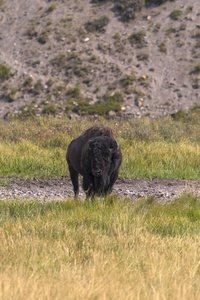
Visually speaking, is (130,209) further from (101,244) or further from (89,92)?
(89,92)

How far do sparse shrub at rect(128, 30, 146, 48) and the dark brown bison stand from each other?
37423mm

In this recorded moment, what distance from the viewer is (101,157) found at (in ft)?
25.4

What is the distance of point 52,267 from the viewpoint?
4.44 m

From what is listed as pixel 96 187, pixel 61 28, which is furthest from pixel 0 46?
pixel 96 187

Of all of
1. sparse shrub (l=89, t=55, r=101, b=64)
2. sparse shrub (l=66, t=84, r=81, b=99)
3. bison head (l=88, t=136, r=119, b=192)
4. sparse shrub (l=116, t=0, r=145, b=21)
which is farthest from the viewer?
sparse shrub (l=116, t=0, r=145, b=21)

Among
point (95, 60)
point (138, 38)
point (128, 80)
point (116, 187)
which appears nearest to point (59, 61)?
point (95, 60)

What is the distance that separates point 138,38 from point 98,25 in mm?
4150

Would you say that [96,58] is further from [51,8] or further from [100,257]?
[100,257]

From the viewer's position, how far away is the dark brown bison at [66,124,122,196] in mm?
7762

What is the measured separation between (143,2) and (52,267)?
154 feet

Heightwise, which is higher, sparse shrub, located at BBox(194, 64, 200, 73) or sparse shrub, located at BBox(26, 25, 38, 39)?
sparse shrub, located at BBox(26, 25, 38, 39)

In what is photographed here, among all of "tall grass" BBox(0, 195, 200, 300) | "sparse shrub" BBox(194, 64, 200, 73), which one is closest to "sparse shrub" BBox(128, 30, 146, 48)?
"sparse shrub" BBox(194, 64, 200, 73)

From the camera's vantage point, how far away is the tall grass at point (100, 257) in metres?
3.72

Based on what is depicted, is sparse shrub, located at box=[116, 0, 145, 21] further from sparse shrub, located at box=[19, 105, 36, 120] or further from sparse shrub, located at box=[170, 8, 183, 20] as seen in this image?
sparse shrub, located at box=[19, 105, 36, 120]
